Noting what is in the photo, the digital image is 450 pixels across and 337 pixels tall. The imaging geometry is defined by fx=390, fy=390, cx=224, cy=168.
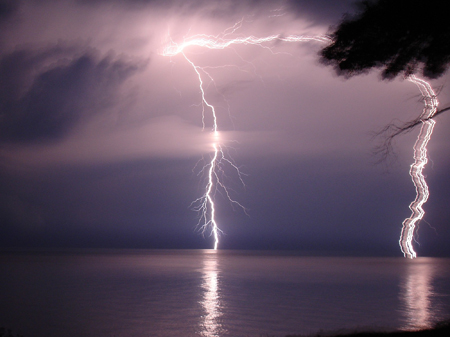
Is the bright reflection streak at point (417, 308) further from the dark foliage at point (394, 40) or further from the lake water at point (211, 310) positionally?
the dark foliage at point (394, 40)

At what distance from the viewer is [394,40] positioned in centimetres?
555

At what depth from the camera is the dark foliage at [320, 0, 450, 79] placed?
514 centimetres

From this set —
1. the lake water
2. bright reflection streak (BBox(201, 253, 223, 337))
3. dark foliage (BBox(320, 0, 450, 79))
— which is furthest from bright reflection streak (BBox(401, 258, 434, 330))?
dark foliage (BBox(320, 0, 450, 79))

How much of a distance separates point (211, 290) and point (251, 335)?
6.95 m

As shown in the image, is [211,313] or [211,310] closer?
[211,313]

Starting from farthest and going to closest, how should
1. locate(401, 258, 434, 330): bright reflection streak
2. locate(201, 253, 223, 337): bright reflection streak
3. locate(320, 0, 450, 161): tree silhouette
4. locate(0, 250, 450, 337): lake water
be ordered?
1. locate(401, 258, 434, 330): bright reflection streak
2. locate(0, 250, 450, 337): lake water
3. locate(201, 253, 223, 337): bright reflection streak
4. locate(320, 0, 450, 161): tree silhouette

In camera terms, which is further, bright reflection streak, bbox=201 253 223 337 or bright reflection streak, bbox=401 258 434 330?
bright reflection streak, bbox=401 258 434 330

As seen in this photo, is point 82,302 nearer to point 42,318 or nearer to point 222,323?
point 42,318

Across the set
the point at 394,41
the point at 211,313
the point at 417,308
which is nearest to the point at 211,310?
the point at 211,313

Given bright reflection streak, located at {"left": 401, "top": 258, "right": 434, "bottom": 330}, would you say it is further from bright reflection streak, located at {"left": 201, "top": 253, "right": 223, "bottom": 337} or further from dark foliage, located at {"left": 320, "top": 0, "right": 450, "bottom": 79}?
dark foliage, located at {"left": 320, "top": 0, "right": 450, "bottom": 79}

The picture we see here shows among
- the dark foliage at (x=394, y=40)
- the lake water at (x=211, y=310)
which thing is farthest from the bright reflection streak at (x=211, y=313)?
the dark foliage at (x=394, y=40)

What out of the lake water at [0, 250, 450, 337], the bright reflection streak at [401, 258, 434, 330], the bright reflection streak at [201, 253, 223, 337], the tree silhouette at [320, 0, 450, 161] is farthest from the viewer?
the bright reflection streak at [401, 258, 434, 330]

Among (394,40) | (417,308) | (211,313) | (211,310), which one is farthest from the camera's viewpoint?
(417,308)

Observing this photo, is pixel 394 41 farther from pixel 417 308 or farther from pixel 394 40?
pixel 417 308
